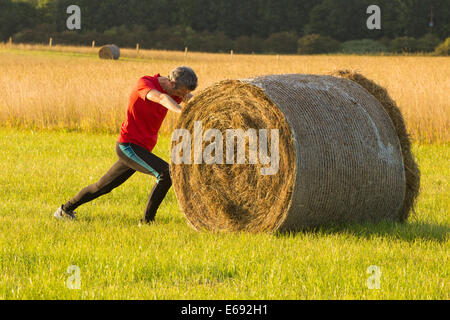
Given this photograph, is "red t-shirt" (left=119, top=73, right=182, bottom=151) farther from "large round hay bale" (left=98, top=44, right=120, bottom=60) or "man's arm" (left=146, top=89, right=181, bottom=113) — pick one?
"large round hay bale" (left=98, top=44, right=120, bottom=60)

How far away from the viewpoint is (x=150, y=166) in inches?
312

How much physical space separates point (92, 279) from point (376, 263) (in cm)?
259

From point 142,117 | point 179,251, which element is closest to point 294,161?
point 179,251

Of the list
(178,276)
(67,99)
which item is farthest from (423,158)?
(67,99)

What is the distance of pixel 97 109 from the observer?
56.0 feet

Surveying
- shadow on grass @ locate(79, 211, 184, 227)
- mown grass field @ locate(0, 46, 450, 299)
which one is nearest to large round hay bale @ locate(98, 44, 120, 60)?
mown grass field @ locate(0, 46, 450, 299)

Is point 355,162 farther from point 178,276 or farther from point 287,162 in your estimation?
point 178,276

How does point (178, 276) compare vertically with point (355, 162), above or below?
below

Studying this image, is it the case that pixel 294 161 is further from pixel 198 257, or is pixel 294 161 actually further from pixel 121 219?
pixel 121 219

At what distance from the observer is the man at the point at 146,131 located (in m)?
7.65

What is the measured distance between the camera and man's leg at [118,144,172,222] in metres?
7.87

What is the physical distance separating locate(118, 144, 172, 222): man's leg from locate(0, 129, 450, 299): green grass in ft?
0.84

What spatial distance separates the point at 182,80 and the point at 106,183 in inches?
63.3

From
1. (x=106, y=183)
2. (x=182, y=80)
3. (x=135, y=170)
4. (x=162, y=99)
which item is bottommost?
(x=106, y=183)
